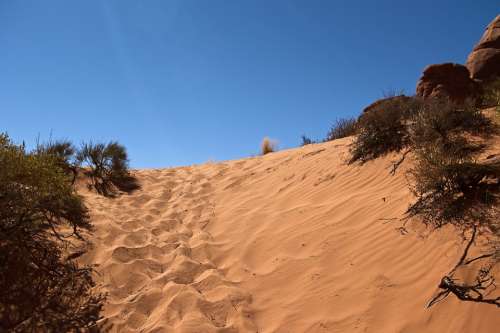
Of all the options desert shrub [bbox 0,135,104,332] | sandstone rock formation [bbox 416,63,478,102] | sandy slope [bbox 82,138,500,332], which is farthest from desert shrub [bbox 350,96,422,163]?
sandstone rock formation [bbox 416,63,478,102]

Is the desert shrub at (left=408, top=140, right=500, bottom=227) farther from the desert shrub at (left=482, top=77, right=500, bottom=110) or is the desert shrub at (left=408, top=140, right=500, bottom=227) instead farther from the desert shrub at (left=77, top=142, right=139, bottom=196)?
the desert shrub at (left=77, top=142, right=139, bottom=196)

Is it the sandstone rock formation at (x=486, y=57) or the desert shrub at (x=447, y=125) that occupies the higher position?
the sandstone rock formation at (x=486, y=57)

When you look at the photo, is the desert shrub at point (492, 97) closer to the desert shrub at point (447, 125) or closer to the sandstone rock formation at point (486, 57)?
the desert shrub at point (447, 125)

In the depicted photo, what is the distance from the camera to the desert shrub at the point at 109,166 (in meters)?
8.34

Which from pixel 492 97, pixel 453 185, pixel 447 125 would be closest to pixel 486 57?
pixel 492 97

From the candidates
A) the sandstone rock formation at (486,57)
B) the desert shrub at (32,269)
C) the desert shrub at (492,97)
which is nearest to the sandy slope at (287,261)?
the desert shrub at (32,269)

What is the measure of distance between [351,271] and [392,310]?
0.69m

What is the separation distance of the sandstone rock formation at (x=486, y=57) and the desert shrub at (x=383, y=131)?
375 inches

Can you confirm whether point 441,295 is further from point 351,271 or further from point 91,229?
point 91,229

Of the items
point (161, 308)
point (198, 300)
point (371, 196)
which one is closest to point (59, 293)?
point (161, 308)

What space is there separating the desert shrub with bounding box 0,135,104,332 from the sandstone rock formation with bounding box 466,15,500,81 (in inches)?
593

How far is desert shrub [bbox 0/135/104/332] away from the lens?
9.13 ft

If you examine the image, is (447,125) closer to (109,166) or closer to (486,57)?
(109,166)

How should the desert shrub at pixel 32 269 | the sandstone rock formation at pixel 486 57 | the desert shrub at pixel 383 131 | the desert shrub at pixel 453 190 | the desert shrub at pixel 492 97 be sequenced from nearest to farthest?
the desert shrub at pixel 32 269 → the desert shrub at pixel 453 190 → the desert shrub at pixel 383 131 → the desert shrub at pixel 492 97 → the sandstone rock formation at pixel 486 57
